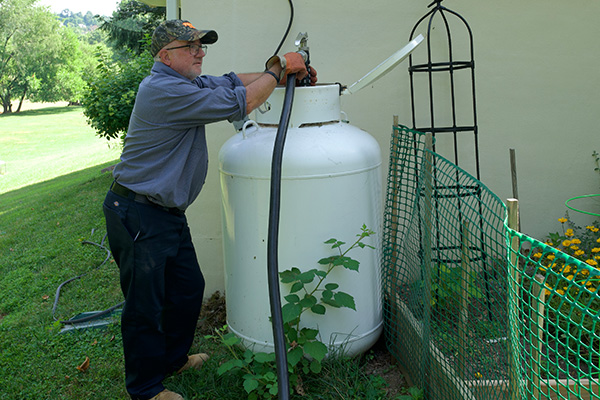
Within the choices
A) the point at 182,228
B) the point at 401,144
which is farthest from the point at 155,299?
the point at 401,144

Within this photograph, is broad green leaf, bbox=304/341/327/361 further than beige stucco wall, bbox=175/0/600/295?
No

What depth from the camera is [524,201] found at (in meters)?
3.69

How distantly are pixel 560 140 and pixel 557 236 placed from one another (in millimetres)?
649

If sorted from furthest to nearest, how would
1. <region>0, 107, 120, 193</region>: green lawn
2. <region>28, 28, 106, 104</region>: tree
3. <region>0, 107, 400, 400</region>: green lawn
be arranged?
<region>28, 28, 106, 104</region>: tree, <region>0, 107, 120, 193</region>: green lawn, <region>0, 107, 400, 400</region>: green lawn

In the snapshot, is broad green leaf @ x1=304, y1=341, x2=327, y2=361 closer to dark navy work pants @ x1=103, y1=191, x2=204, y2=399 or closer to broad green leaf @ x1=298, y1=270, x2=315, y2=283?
broad green leaf @ x1=298, y1=270, x2=315, y2=283

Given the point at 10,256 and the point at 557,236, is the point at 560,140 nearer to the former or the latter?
the point at 557,236

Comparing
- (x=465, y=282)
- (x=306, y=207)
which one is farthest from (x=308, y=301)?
(x=465, y=282)

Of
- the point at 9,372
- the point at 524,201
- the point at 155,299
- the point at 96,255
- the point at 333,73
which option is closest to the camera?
the point at 155,299

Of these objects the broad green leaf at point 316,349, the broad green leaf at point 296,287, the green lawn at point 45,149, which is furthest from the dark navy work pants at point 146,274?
the green lawn at point 45,149

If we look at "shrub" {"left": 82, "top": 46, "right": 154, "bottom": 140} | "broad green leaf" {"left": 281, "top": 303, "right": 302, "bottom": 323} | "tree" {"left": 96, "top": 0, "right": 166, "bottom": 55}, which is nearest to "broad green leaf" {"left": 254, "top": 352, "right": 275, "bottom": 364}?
A: "broad green leaf" {"left": 281, "top": 303, "right": 302, "bottom": 323}

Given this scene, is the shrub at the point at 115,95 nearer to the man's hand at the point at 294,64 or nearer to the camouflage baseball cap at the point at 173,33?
the camouflage baseball cap at the point at 173,33

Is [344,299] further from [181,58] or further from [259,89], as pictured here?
[181,58]

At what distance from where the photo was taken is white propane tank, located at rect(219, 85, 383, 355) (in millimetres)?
2521

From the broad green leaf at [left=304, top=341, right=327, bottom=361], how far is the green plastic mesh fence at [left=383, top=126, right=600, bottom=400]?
460 millimetres
